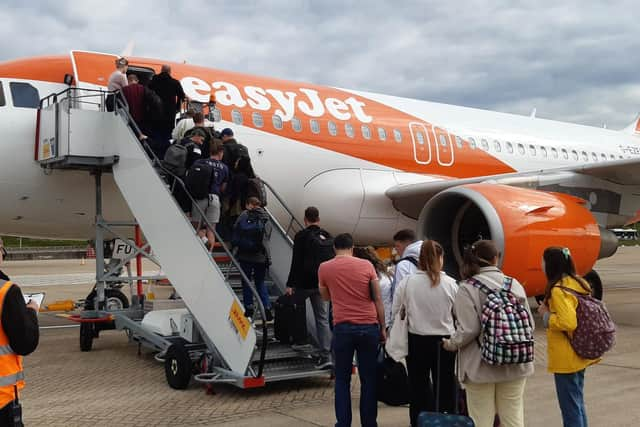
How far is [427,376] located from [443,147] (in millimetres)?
7865

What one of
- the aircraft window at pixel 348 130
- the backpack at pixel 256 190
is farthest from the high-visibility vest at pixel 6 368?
the aircraft window at pixel 348 130

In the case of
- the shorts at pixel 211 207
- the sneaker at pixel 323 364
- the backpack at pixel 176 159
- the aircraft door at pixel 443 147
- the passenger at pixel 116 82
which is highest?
the passenger at pixel 116 82

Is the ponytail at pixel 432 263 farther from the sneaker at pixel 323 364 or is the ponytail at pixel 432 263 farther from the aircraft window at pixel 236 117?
the aircraft window at pixel 236 117

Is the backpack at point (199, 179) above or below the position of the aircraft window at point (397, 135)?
below

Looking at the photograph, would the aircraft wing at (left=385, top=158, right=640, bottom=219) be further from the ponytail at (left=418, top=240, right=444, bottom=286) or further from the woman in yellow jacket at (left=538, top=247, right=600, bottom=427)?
the woman in yellow jacket at (left=538, top=247, right=600, bottom=427)

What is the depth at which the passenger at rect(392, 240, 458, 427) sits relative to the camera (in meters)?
4.48

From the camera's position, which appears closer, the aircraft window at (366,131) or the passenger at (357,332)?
the passenger at (357,332)

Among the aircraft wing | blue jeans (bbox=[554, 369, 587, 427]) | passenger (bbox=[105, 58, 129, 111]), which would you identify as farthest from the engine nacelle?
passenger (bbox=[105, 58, 129, 111])

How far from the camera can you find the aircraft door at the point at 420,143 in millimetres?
11555

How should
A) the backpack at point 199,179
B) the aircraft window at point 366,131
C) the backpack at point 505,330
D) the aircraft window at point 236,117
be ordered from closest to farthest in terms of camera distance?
the backpack at point 505,330 < the backpack at point 199,179 < the aircraft window at point 236,117 < the aircraft window at point 366,131

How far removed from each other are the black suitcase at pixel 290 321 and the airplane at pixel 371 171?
111 inches

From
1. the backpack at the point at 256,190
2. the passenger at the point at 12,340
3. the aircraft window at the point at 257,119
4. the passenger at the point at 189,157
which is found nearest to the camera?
the passenger at the point at 12,340

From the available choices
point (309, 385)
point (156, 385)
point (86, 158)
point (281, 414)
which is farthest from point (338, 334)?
point (86, 158)

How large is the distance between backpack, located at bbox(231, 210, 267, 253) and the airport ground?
136cm
